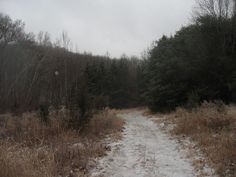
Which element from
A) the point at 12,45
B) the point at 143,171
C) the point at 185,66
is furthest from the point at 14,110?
the point at 185,66

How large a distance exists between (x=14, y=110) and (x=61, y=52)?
601 inches

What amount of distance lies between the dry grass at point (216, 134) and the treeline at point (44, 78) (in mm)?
3799

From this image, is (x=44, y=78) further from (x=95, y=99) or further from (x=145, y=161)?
(x=145, y=161)

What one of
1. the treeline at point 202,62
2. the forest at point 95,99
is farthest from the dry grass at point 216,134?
the treeline at point 202,62

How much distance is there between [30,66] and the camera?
1664cm

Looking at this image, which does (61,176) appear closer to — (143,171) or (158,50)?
(143,171)

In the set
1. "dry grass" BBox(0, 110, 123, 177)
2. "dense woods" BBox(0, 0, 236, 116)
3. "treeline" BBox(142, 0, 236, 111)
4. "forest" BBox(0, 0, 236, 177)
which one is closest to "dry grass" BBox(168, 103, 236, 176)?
"forest" BBox(0, 0, 236, 177)

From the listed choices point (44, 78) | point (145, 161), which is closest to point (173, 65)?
point (44, 78)

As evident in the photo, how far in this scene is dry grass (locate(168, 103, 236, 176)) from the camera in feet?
17.6

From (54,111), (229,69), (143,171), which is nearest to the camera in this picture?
(143,171)

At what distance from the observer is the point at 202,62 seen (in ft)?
69.9

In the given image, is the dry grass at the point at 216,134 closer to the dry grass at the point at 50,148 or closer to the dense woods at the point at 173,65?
the dry grass at the point at 50,148

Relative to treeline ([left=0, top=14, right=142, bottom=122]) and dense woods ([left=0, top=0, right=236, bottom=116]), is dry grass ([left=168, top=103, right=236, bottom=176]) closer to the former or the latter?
treeline ([left=0, top=14, right=142, bottom=122])

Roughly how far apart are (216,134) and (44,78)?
16.5 metres
